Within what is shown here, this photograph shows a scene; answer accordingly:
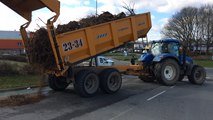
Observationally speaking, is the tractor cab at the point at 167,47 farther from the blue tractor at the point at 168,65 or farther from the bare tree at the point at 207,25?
the bare tree at the point at 207,25

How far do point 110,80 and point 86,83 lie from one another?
127 centimetres

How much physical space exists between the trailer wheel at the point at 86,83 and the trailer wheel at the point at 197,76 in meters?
6.40

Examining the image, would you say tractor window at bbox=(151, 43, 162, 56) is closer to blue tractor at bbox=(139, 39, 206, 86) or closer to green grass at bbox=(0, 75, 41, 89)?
blue tractor at bbox=(139, 39, 206, 86)

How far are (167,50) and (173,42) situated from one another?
541 mm

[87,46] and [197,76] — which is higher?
[87,46]

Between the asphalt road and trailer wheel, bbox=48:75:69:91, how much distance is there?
0.28 m

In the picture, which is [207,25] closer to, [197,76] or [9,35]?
[9,35]

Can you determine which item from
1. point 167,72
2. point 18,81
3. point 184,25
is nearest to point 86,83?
point 167,72

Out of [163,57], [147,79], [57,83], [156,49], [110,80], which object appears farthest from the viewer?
[156,49]

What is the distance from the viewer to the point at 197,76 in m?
17.3

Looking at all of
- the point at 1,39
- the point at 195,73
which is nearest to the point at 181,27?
the point at 1,39

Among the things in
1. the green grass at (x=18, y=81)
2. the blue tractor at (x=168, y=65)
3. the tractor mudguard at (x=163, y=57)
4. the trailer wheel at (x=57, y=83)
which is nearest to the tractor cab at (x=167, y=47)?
the blue tractor at (x=168, y=65)

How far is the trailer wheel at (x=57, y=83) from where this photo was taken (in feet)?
45.0

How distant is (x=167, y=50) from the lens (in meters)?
16.9
